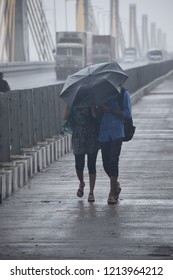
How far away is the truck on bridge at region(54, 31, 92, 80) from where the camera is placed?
72312 millimetres

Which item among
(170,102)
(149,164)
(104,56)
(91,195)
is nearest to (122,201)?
(91,195)

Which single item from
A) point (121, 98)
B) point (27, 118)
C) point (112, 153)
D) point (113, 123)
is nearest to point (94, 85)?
point (121, 98)

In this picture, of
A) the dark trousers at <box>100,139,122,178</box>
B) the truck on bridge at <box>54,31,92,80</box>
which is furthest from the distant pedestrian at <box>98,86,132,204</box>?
the truck on bridge at <box>54,31,92,80</box>

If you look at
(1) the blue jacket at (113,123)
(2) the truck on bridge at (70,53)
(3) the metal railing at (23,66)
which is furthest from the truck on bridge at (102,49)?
(1) the blue jacket at (113,123)

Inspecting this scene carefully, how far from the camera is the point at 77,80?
43.7 feet

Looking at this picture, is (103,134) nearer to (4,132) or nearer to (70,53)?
(4,132)

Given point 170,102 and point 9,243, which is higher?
point 9,243

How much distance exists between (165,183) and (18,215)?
3.49 metres

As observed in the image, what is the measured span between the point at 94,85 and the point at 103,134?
59 cm

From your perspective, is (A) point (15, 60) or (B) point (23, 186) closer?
(B) point (23, 186)

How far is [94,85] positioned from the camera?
43.2 feet

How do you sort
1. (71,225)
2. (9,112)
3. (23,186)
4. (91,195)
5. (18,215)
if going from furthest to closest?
(9,112)
(23,186)
(91,195)
(18,215)
(71,225)

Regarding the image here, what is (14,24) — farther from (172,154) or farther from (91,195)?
(91,195)

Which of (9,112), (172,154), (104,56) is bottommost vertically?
(104,56)
